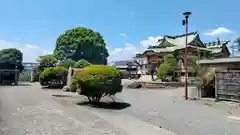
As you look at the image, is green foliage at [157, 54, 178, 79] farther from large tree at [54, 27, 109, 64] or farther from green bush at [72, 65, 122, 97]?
large tree at [54, 27, 109, 64]

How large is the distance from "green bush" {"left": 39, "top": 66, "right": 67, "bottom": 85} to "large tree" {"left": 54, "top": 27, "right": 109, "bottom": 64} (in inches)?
985

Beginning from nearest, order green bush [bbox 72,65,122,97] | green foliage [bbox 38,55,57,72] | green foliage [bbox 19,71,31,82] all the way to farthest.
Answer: green bush [bbox 72,65,122,97] < green foliage [bbox 38,55,57,72] < green foliage [bbox 19,71,31,82]

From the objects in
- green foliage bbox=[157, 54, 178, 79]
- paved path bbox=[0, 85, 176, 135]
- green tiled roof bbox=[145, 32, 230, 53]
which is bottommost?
paved path bbox=[0, 85, 176, 135]

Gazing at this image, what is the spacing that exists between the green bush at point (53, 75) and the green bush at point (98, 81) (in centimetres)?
1744

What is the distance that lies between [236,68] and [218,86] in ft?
8.59

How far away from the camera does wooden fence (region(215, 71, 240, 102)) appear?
52.0ft

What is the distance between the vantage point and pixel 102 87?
552 inches

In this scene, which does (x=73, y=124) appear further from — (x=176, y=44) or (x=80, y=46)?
(x=80, y=46)

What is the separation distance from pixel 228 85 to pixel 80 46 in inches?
1740

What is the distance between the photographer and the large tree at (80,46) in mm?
57094

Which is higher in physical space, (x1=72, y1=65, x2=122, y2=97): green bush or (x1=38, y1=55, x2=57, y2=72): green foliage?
(x1=38, y1=55, x2=57, y2=72): green foliage

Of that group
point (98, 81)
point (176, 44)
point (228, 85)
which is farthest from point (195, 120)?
point (176, 44)

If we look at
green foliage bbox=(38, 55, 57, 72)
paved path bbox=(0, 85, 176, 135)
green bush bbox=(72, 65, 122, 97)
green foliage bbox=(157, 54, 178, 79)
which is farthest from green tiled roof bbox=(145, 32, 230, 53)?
paved path bbox=(0, 85, 176, 135)

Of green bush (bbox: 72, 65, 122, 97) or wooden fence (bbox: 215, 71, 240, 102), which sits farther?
wooden fence (bbox: 215, 71, 240, 102)
